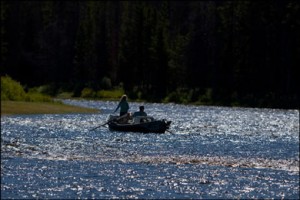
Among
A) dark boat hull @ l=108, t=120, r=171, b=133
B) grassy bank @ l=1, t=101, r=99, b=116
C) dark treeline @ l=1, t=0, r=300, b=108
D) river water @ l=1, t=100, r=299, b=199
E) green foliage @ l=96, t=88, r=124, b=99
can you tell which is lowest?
river water @ l=1, t=100, r=299, b=199

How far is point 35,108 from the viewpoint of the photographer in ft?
228

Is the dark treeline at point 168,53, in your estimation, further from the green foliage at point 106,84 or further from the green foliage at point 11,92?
the green foliage at point 11,92

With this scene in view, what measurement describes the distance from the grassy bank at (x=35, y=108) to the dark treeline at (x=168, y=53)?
40.5 m

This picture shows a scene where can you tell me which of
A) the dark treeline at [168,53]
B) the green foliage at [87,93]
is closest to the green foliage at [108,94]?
the green foliage at [87,93]

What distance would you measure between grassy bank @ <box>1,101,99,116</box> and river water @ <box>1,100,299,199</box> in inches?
219

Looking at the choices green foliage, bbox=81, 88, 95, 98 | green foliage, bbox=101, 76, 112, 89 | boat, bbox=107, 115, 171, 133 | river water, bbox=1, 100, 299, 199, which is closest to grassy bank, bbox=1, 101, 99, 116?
river water, bbox=1, 100, 299, 199

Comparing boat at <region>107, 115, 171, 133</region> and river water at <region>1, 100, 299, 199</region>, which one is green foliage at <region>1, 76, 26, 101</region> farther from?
boat at <region>107, 115, 171, 133</region>

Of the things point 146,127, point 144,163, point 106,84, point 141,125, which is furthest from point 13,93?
point 106,84

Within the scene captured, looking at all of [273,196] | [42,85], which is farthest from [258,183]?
[42,85]

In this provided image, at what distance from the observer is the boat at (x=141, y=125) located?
183ft

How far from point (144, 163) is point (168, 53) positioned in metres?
89.9

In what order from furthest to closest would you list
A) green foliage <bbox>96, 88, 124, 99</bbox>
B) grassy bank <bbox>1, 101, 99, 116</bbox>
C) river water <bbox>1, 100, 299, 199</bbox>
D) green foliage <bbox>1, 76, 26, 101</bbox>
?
green foliage <bbox>96, 88, 124, 99</bbox>, green foliage <bbox>1, 76, 26, 101</bbox>, grassy bank <bbox>1, 101, 99, 116</bbox>, river water <bbox>1, 100, 299, 199</bbox>

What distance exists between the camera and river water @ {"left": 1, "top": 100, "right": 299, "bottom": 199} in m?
28.0

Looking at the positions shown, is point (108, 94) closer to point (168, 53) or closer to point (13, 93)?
point (168, 53)
